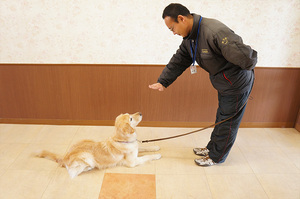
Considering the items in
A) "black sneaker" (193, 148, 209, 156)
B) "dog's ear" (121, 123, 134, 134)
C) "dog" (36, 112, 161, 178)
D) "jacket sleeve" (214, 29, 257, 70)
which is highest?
"jacket sleeve" (214, 29, 257, 70)

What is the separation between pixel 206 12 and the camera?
2.35 m

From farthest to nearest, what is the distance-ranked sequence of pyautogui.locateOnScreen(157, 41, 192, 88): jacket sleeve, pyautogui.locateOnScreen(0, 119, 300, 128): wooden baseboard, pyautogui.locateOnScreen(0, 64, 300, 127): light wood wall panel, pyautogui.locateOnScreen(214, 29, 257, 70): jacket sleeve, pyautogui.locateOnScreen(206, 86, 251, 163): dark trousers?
pyautogui.locateOnScreen(0, 119, 300, 128): wooden baseboard < pyautogui.locateOnScreen(0, 64, 300, 127): light wood wall panel < pyautogui.locateOnScreen(157, 41, 192, 88): jacket sleeve < pyautogui.locateOnScreen(206, 86, 251, 163): dark trousers < pyautogui.locateOnScreen(214, 29, 257, 70): jacket sleeve

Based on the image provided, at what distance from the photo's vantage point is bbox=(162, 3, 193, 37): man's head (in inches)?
63.7

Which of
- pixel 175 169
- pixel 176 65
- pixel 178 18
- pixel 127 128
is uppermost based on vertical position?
pixel 178 18

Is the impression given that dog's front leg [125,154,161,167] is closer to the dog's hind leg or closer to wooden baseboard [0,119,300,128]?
the dog's hind leg

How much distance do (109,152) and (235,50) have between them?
4.58ft

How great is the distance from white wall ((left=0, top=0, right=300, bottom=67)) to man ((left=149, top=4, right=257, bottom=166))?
0.58 metres

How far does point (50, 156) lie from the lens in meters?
2.19

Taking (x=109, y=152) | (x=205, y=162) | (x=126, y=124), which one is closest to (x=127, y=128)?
(x=126, y=124)

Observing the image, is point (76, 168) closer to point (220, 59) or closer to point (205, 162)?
point (205, 162)

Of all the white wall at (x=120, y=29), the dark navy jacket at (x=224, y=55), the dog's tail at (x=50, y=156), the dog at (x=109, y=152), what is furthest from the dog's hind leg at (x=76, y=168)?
the dark navy jacket at (x=224, y=55)

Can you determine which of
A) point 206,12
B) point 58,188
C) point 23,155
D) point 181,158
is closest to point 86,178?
point 58,188

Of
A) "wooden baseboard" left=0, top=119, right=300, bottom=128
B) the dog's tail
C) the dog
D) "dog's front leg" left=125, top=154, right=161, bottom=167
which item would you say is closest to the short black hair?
the dog

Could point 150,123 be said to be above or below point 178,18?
below
